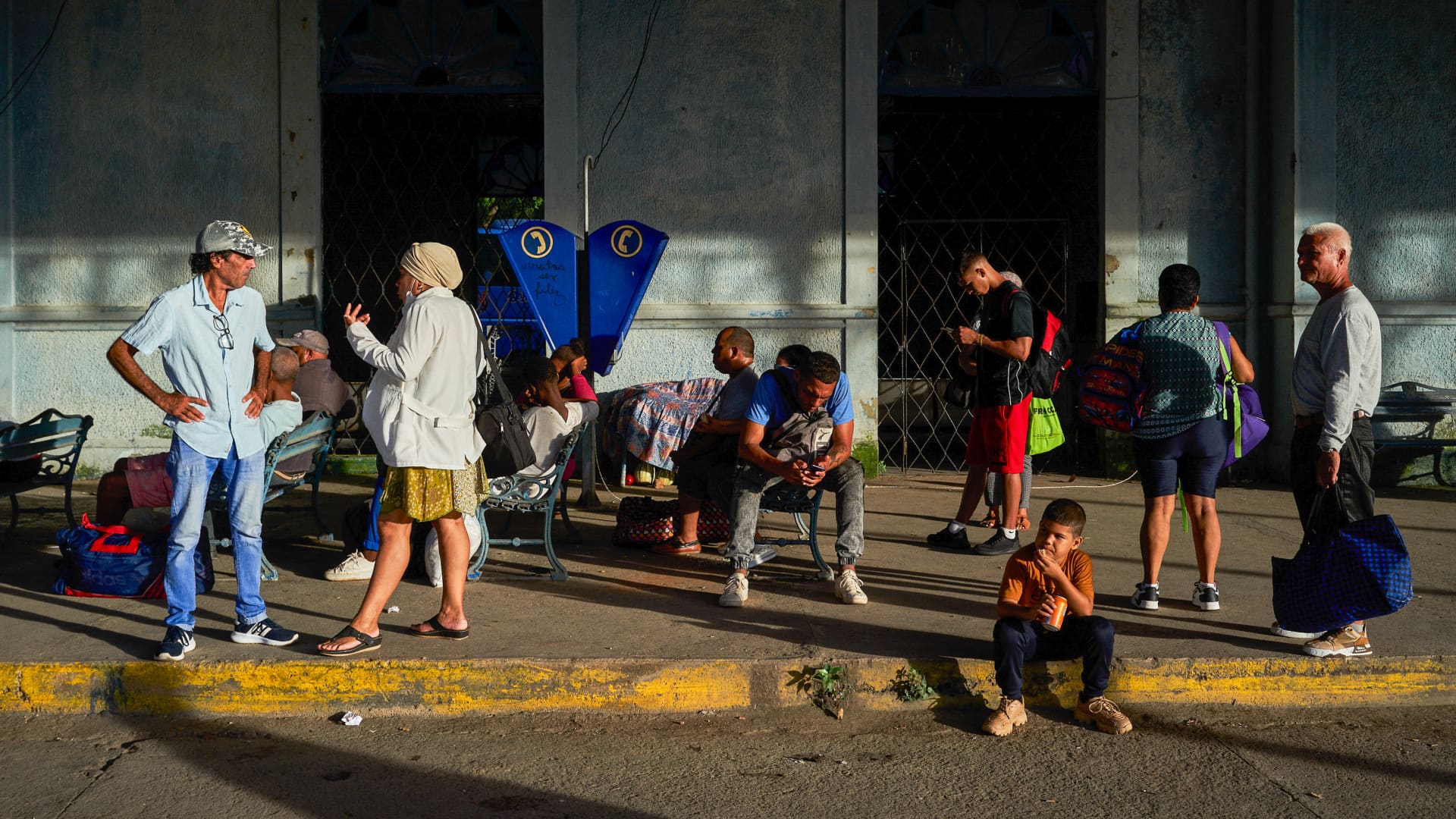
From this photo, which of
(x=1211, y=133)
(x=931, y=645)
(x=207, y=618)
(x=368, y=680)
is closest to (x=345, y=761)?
(x=368, y=680)

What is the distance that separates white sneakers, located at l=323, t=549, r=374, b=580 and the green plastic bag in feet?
12.3

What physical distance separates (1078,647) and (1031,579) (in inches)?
12.1

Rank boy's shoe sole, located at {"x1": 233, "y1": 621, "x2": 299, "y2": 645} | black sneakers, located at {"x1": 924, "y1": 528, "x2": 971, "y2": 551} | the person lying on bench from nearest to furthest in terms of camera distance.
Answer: boy's shoe sole, located at {"x1": 233, "y1": 621, "x2": 299, "y2": 645}
the person lying on bench
black sneakers, located at {"x1": 924, "y1": 528, "x2": 971, "y2": 551}

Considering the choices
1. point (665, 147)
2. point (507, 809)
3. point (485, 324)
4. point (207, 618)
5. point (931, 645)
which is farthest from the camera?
point (485, 324)

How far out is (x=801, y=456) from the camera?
5695 mm

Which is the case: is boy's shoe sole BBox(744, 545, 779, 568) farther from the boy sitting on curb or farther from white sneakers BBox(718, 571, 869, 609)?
the boy sitting on curb

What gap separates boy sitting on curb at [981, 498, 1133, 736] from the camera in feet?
14.2

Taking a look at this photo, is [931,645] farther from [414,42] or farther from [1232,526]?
[414,42]

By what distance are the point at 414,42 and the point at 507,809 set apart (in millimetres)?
7610

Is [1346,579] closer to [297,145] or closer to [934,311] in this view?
[297,145]

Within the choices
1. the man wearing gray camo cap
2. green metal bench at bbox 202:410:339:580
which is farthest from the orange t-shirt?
green metal bench at bbox 202:410:339:580

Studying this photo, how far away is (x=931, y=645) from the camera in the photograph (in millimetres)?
4844

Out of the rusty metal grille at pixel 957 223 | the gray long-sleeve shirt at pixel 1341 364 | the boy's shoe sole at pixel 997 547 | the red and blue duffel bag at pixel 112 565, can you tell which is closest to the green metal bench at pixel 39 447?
the red and blue duffel bag at pixel 112 565

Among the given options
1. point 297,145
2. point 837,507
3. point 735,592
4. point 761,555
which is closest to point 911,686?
point 735,592
